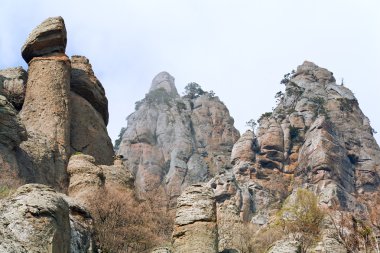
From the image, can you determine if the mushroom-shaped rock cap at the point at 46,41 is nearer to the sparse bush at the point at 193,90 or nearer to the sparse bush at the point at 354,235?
the sparse bush at the point at 354,235

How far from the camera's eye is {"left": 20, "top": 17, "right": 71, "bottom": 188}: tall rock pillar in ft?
122

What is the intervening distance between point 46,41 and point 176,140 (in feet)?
218

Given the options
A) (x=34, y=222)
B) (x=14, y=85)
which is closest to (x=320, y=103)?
(x=14, y=85)

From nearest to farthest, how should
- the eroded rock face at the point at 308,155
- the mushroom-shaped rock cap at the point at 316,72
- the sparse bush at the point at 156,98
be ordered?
the eroded rock face at the point at 308,155, the mushroom-shaped rock cap at the point at 316,72, the sparse bush at the point at 156,98

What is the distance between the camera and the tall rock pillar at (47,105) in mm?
37250

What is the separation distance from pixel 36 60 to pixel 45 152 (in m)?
8.74

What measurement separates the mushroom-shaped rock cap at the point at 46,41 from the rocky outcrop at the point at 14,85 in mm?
1313

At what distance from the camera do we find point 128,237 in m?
33.0

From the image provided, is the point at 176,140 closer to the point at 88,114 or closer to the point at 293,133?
the point at 293,133

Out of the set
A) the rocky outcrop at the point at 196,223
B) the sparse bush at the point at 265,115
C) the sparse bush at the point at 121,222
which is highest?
the sparse bush at the point at 265,115

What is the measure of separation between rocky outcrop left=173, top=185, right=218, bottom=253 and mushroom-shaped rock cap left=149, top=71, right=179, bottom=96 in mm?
106853

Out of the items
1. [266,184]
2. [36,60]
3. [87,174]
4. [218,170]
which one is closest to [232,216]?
[87,174]

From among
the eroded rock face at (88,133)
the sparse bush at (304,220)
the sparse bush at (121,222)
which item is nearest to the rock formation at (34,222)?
the sparse bush at (121,222)

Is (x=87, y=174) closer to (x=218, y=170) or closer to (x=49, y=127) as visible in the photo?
(x=49, y=127)
